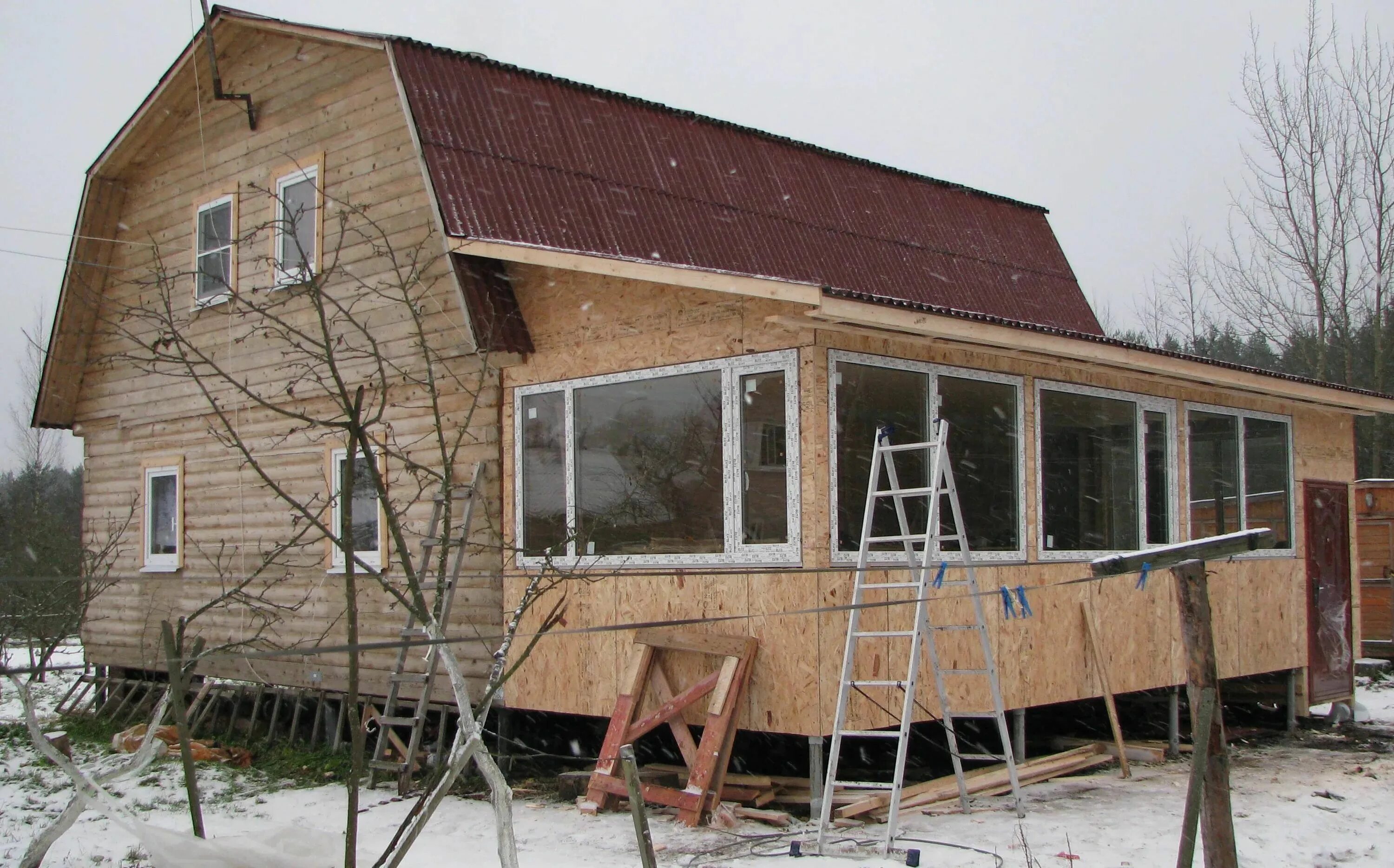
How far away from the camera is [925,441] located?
30.1 feet

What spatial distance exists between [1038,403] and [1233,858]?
Result: 5480 millimetres

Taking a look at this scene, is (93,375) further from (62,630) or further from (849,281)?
(849,281)

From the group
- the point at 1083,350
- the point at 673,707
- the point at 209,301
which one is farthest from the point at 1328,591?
the point at 209,301

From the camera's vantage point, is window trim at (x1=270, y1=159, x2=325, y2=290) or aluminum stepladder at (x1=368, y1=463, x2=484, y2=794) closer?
aluminum stepladder at (x1=368, y1=463, x2=484, y2=794)

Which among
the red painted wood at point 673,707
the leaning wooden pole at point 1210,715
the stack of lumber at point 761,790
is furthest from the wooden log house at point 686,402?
the leaning wooden pole at point 1210,715

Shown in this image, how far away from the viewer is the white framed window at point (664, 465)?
8672 mm

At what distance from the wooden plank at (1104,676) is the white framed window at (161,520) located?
9.29m

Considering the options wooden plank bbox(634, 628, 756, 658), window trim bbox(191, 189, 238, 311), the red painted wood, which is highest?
window trim bbox(191, 189, 238, 311)

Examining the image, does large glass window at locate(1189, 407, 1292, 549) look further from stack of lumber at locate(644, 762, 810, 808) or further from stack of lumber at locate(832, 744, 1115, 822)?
stack of lumber at locate(644, 762, 810, 808)

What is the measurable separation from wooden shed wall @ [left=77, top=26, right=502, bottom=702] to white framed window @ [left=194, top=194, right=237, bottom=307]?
0.37 feet

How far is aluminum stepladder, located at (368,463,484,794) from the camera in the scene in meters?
9.62

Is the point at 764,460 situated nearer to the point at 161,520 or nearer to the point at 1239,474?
the point at 1239,474

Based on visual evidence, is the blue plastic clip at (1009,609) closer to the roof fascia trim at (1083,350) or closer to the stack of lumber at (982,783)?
the stack of lumber at (982,783)

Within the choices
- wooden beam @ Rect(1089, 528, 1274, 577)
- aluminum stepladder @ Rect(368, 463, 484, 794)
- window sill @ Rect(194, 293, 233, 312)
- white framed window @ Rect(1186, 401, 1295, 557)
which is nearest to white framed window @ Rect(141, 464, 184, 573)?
window sill @ Rect(194, 293, 233, 312)
